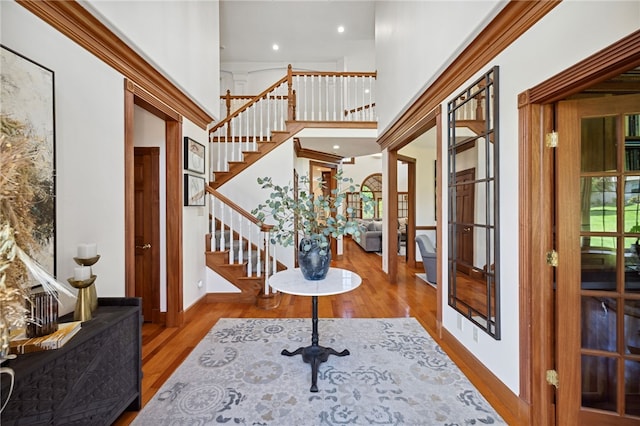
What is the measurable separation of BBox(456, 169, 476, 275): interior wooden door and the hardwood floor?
0.87 m

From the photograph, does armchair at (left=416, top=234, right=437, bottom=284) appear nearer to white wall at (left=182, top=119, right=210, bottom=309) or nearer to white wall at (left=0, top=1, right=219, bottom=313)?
white wall at (left=182, top=119, right=210, bottom=309)

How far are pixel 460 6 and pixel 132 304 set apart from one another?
321 cm

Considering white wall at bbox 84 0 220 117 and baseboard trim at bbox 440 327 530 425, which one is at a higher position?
white wall at bbox 84 0 220 117

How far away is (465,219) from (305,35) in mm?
5913

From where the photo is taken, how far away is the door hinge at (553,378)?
1.63 metres

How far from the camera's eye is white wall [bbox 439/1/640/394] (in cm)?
131

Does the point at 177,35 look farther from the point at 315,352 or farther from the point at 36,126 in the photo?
the point at 315,352

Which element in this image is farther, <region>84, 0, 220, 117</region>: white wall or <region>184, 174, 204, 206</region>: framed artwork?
<region>184, 174, 204, 206</region>: framed artwork

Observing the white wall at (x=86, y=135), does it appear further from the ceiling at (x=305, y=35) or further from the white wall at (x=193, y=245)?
the ceiling at (x=305, y=35)

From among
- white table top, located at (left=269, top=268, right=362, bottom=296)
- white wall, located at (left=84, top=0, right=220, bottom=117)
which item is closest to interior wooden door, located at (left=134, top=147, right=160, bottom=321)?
white wall, located at (left=84, top=0, right=220, bottom=117)

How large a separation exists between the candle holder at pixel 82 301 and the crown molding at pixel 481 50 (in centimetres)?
301

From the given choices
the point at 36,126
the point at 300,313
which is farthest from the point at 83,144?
the point at 300,313

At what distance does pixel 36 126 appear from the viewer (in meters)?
1.51

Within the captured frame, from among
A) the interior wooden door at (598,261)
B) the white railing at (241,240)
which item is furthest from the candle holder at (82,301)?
the interior wooden door at (598,261)
